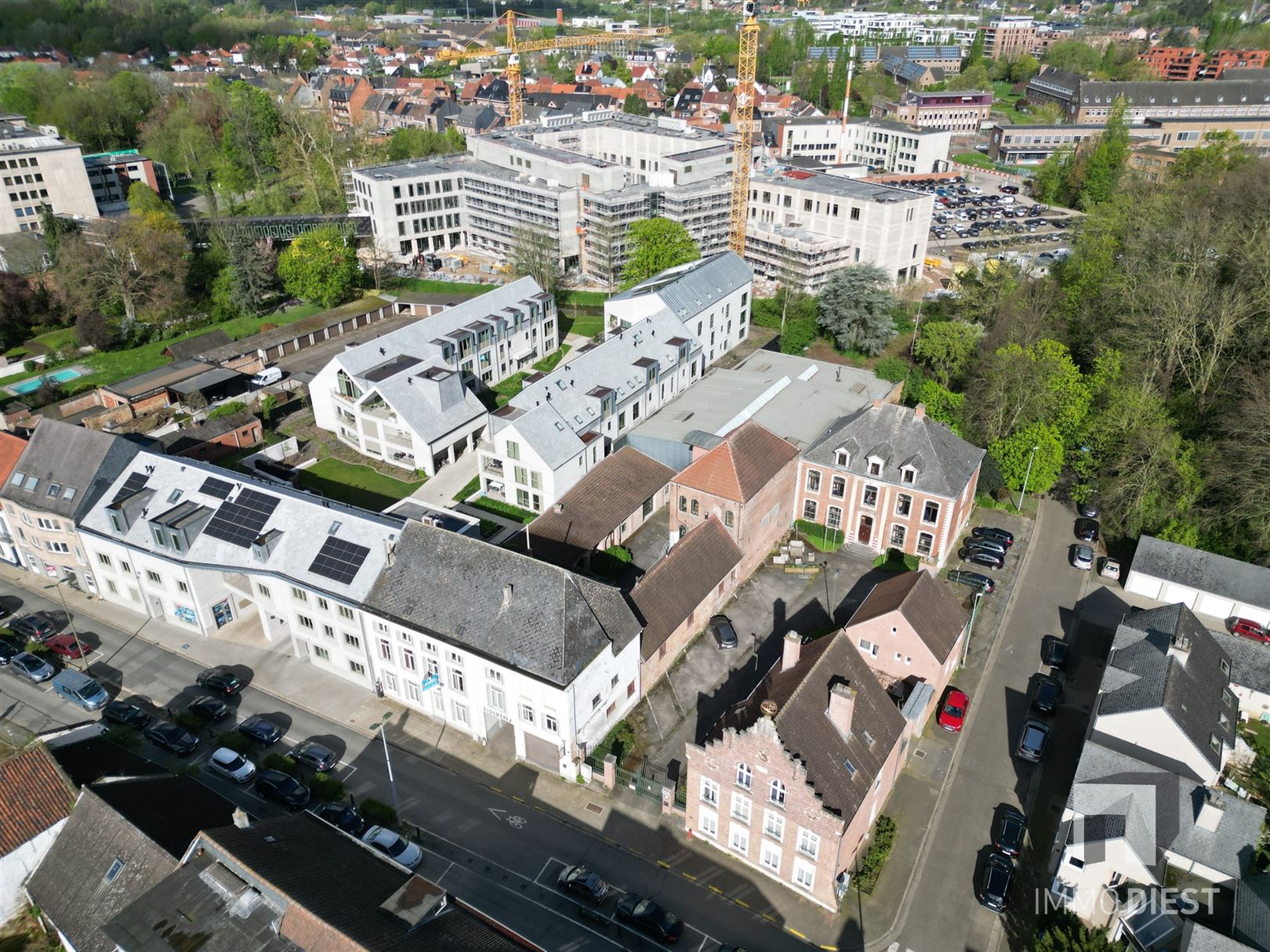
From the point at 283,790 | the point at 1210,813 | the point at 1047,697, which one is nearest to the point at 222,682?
the point at 283,790

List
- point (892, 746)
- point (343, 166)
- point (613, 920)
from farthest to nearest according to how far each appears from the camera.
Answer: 1. point (343, 166)
2. point (892, 746)
3. point (613, 920)

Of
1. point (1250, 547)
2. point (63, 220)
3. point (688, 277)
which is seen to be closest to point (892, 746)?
point (1250, 547)

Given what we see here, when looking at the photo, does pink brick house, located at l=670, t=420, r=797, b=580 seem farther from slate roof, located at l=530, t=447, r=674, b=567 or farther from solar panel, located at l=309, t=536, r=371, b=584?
solar panel, located at l=309, t=536, r=371, b=584

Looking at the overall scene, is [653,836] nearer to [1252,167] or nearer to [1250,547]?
[1250,547]

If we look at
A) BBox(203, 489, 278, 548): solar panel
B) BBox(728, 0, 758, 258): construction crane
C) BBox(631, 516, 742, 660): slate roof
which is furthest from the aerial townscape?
BBox(728, 0, 758, 258): construction crane

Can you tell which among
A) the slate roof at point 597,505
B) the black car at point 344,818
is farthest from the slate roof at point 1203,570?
the black car at point 344,818

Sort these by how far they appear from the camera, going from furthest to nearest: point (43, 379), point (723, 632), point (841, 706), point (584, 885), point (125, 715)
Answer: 1. point (43, 379)
2. point (723, 632)
3. point (125, 715)
4. point (841, 706)
5. point (584, 885)

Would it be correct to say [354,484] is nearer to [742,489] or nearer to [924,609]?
[742,489]
